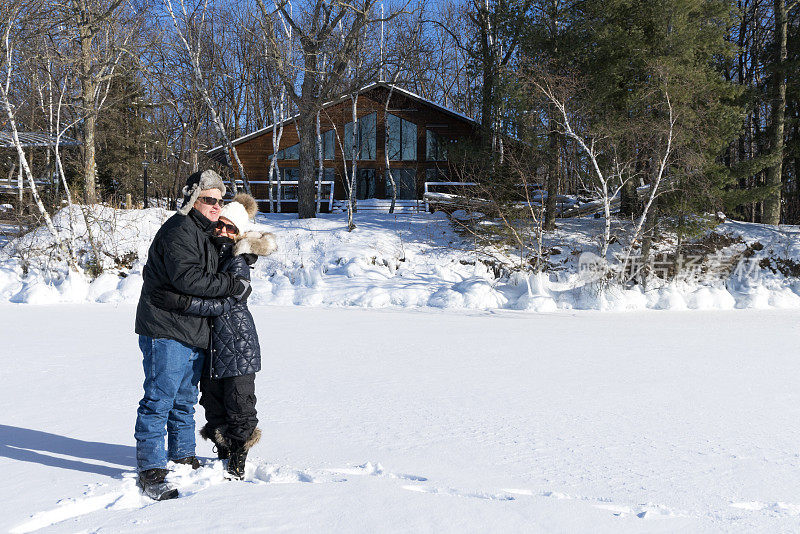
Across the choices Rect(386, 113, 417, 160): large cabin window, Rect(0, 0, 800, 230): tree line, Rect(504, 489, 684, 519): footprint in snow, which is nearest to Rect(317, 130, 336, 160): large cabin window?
Rect(386, 113, 417, 160): large cabin window

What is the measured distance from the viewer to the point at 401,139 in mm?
26734

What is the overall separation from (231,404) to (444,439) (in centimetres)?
139

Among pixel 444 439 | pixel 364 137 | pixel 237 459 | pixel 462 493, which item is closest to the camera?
pixel 462 493

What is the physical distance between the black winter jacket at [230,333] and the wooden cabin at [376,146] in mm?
21384

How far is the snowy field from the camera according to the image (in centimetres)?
264

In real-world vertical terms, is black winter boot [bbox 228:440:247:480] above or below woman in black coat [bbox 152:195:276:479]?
below

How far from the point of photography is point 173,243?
9.66 ft

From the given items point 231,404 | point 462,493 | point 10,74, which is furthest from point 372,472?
point 10,74

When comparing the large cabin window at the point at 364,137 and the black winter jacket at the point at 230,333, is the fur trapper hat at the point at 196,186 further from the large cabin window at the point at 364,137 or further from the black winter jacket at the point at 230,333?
the large cabin window at the point at 364,137

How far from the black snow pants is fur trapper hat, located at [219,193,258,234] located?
2.64ft

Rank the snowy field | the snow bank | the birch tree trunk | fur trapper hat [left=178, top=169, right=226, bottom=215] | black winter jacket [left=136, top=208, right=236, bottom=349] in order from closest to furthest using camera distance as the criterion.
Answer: the snowy field
black winter jacket [left=136, top=208, right=236, bottom=349]
fur trapper hat [left=178, top=169, right=226, bottom=215]
the snow bank
the birch tree trunk

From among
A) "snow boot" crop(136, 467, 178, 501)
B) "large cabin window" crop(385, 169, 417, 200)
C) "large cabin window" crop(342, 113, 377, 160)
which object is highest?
"large cabin window" crop(342, 113, 377, 160)

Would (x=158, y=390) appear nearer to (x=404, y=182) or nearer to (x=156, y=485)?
(x=156, y=485)

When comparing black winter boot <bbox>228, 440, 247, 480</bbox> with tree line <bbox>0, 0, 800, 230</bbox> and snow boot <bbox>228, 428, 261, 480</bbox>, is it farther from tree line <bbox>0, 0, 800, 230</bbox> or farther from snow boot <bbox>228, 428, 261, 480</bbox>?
tree line <bbox>0, 0, 800, 230</bbox>
